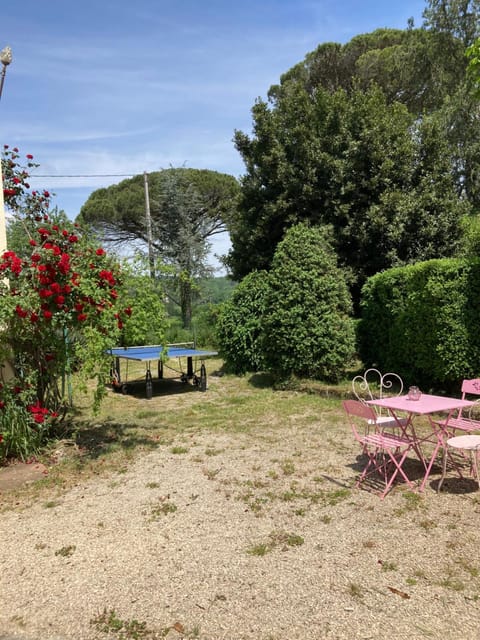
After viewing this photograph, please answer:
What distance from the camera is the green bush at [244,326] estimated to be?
1087 centimetres

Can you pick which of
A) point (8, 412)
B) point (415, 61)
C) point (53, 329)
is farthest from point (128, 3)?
point (415, 61)

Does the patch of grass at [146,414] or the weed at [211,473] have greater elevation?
the weed at [211,473]

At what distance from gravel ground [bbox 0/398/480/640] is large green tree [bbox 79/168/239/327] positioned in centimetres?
1558

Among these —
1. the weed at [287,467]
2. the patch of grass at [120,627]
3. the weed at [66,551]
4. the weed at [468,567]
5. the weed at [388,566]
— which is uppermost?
the weed at [468,567]

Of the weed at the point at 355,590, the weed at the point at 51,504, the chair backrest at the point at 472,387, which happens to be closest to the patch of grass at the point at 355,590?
the weed at the point at 355,590

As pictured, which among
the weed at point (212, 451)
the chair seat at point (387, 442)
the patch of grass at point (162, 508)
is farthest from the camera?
the weed at point (212, 451)

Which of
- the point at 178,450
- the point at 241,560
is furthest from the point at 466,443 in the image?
the point at 178,450

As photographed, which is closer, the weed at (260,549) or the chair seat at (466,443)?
the weed at (260,549)

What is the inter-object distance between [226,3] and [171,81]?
8.65 ft

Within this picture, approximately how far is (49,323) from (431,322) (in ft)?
17.6

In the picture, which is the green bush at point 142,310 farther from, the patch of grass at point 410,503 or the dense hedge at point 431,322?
the dense hedge at point 431,322

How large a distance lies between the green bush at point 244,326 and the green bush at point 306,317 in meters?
1.36

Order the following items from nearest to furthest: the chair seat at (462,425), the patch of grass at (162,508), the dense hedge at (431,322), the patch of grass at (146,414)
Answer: the patch of grass at (162,508) → the chair seat at (462,425) → the dense hedge at (431,322) → the patch of grass at (146,414)

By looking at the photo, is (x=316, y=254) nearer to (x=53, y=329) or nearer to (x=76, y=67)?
(x=53, y=329)
